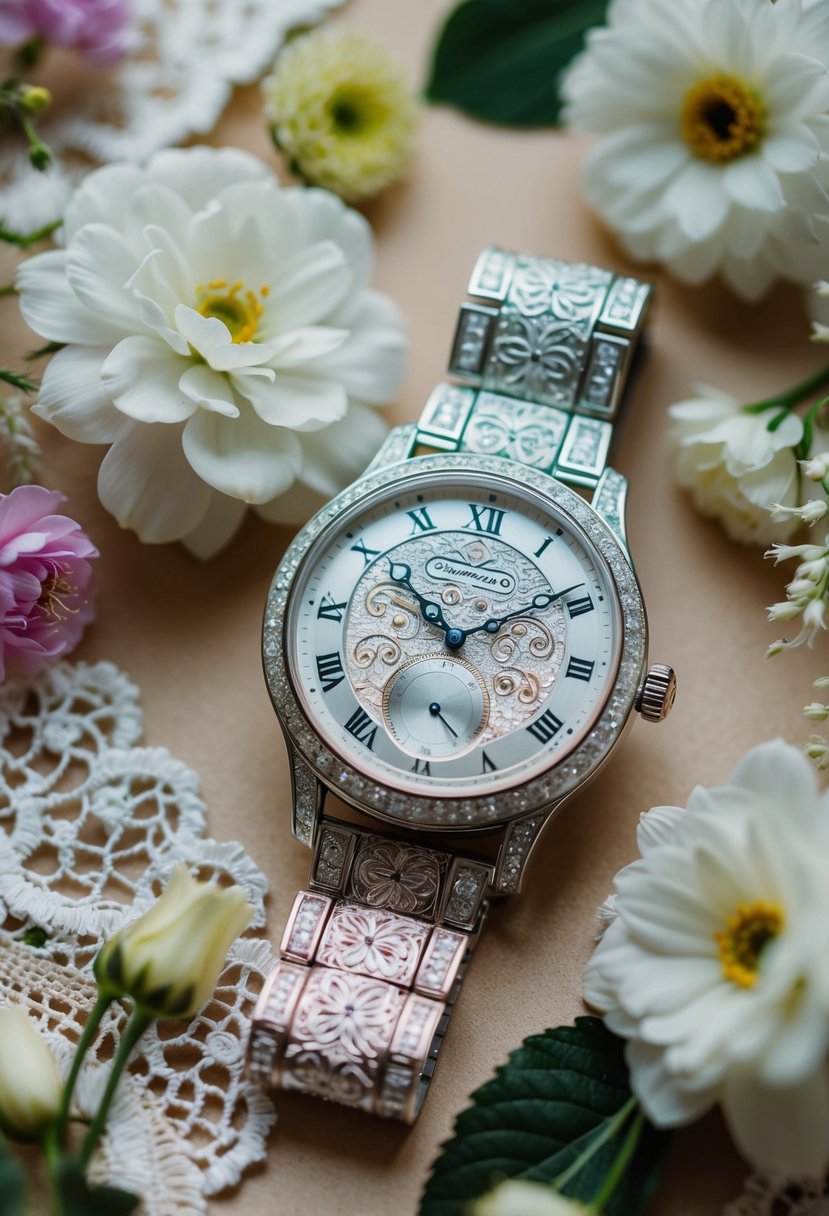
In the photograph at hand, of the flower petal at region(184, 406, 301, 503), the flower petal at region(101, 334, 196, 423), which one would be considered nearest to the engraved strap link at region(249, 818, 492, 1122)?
the flower petal at region(184, 406, 301, 503)

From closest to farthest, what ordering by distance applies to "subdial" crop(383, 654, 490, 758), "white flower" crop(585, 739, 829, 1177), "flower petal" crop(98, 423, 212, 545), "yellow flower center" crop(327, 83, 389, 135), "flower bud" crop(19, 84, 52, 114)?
1. "white flower" crop(585, 739, 829, 1177)
2. "subdial" crop(383, 654, 490, 758)
3. "flower petal" crop(98, 423, 212, 545)
4. "flower bud" crop(19, 84, 52, 114)
5. "yellow flower center" crop(327, 83, 389, 135)

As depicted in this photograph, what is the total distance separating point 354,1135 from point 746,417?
955 millimetres

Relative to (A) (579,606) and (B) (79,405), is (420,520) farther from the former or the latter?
(B) (79,405)

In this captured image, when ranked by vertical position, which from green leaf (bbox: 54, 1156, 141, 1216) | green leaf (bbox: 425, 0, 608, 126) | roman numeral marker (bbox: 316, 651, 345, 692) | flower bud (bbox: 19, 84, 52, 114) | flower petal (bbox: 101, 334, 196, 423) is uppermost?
green leaf (bbox: 425, 0, 608, 126)

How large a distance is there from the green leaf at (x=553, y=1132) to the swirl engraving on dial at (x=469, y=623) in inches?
13.8

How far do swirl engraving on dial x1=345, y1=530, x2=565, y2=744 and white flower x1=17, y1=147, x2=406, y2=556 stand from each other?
Result: 0.18m

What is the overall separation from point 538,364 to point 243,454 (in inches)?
15.8

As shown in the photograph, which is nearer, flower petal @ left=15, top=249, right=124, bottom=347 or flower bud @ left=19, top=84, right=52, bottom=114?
flower petal @ left=15, top=249, right=124, bottom=347

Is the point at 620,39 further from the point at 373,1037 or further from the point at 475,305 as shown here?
the point at 373,1037

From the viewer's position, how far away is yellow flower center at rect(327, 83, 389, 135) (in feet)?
5.42

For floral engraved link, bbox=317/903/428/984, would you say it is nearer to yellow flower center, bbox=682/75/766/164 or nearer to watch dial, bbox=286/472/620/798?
watch dial, bbox=286/472/620/798

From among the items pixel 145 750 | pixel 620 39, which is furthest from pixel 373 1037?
pixel 620 39

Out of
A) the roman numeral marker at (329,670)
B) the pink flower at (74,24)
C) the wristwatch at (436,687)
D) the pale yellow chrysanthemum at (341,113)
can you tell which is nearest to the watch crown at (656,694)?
the wristwatch at (436,687)

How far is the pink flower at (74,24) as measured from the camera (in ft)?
5.39
